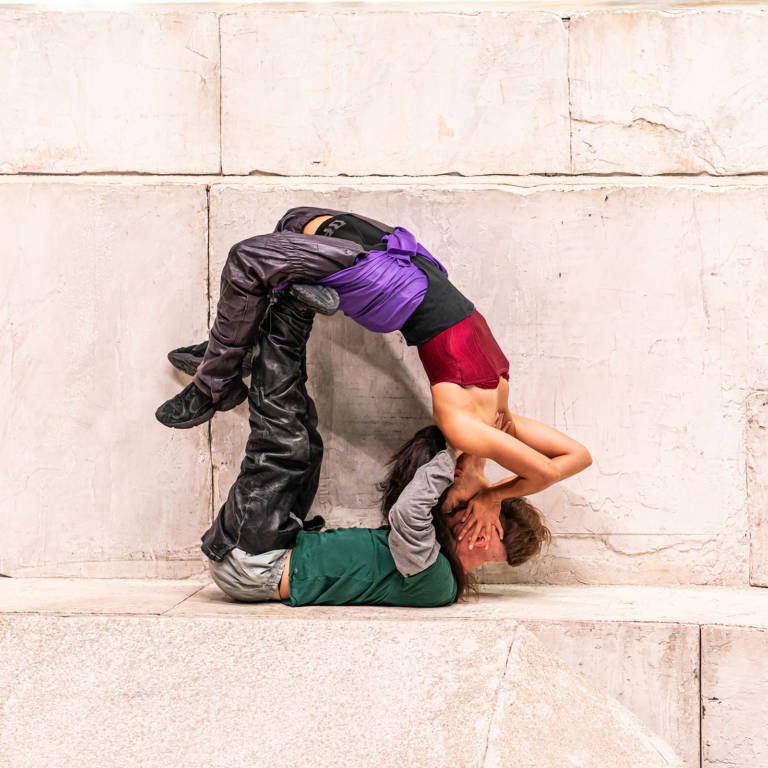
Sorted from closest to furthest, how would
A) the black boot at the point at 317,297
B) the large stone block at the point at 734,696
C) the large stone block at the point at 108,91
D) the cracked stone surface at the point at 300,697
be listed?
the cracked stone surface at the point at 300,697 < the large stone block at the point at 734,696 < the black boot at the point at 317,297 < the large stone block at the point at 108,91

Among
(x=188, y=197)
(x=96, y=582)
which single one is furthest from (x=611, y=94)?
(x=96, y=582)

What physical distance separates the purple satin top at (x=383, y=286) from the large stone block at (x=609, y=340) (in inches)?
14.6

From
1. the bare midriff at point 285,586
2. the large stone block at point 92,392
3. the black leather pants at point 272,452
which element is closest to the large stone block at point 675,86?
the black leather pants at point 272,452

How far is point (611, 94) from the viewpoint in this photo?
3695 mm

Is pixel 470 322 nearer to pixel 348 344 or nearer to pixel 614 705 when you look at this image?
pixel 348 344

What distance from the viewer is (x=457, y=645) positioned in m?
2.68

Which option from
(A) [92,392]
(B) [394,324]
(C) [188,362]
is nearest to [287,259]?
(B) [394,324]

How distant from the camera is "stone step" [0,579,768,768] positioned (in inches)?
99.6

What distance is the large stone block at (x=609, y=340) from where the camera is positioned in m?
3.61

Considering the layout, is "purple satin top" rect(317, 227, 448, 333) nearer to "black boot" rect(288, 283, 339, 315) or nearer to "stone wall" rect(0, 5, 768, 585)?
"black boot" rect(288, 283, 339, 315)

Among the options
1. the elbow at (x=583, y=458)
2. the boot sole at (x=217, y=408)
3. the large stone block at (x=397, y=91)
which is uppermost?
the large stone block at (x=397, y=91)

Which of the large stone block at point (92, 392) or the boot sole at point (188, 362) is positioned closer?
the boot sole at point (188, 362)

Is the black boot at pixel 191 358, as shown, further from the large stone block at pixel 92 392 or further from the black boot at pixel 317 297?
the black boot at pixel 317 297

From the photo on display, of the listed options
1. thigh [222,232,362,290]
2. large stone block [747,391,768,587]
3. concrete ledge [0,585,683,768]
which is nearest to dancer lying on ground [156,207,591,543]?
thigh [222,232,362,290]
